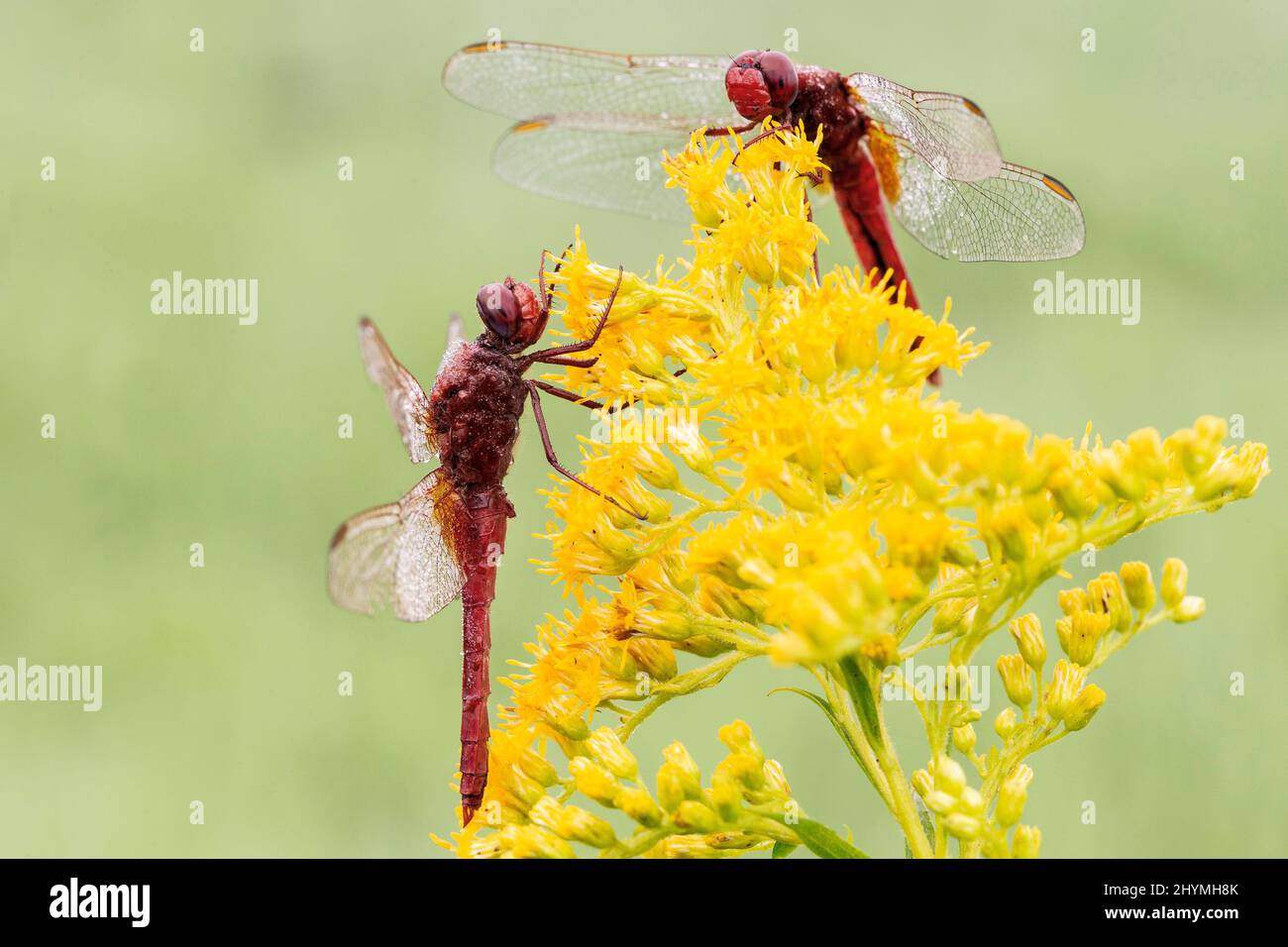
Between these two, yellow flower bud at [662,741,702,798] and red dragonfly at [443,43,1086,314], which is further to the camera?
red dragonfly at [443,43,1086,314]

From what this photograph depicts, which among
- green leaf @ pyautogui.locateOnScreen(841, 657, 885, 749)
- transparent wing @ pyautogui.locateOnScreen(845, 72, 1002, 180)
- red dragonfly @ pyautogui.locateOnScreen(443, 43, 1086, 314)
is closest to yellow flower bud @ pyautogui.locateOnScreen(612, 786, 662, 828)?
green leaf @ pyautogui.locateOnScreen(841, 657, 885, 749)

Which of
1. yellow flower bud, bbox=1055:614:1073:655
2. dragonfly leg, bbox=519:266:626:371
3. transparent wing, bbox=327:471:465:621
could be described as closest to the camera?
yellow flower bud, bbox=1055:614:1073:655

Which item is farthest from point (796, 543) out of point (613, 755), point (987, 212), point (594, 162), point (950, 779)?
point (594, 162)

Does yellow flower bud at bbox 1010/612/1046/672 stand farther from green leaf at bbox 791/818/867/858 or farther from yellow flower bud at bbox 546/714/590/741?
yellow flower bud at bbox 546/714/590/741

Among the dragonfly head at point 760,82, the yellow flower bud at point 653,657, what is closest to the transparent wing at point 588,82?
the dragonfly head at point 760,82

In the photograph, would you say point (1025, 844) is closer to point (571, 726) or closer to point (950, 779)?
point (950, 779)

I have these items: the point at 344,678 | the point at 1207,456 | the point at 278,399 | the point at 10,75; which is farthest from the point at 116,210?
the point at 1207,456
